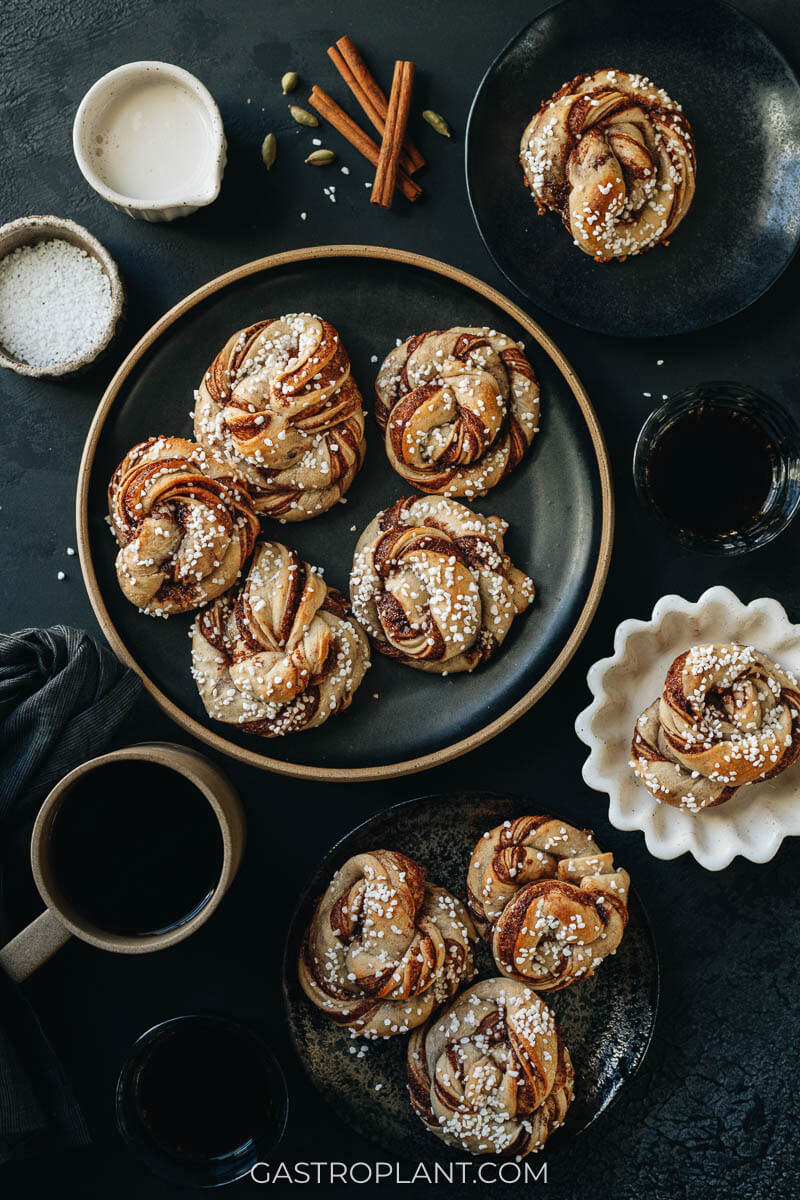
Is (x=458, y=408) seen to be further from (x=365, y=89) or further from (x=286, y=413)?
(x=365, y=89)

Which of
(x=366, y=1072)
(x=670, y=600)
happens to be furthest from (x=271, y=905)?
(x=670, y=600)

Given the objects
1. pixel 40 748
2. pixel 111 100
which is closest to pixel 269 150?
pixel 111 100

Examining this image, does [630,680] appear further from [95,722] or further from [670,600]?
[95,722]

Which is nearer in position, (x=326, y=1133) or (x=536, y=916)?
(x=536, y=916)

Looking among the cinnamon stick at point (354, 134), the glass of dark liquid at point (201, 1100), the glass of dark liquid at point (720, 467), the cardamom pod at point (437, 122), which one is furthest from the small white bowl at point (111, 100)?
the glass of dark liquid at point (201, 1100)

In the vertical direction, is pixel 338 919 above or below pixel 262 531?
below

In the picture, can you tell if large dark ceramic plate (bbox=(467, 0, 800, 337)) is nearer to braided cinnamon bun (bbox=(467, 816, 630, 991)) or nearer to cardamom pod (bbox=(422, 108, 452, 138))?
cardamom pod (bbox=(422, 108, 452, 138))

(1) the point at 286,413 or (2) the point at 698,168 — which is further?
(2) the point at 698,168
